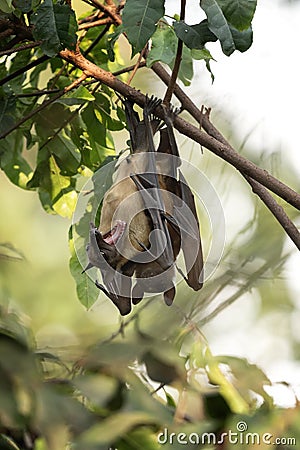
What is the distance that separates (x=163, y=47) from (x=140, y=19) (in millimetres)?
70

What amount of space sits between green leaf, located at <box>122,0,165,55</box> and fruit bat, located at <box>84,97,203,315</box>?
11cm

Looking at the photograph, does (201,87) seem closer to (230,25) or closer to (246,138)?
(246,138)

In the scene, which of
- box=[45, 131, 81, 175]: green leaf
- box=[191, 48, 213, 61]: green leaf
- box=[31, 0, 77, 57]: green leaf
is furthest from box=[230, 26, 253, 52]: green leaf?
box=[45, 131, 81, 175]: green leaf

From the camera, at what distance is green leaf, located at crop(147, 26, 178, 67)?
34.3 inches

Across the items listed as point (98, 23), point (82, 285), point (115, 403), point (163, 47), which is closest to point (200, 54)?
point (163, 47)

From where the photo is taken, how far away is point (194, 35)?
0.83m

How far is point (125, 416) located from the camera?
1.09 feet

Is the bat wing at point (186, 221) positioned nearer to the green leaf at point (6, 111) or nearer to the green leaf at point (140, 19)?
the green leaf at point (140, 19)

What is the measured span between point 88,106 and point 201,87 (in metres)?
0.33

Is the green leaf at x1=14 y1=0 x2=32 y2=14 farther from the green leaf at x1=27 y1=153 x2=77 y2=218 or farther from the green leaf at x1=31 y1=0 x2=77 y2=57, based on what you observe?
the green leaf at x1=27 y1=153 x2=77 y2=218

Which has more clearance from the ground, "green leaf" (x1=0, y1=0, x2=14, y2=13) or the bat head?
"green leaf" (x1=0, y1=0, x2=14, y2=13)

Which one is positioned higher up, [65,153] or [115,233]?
[65,153]

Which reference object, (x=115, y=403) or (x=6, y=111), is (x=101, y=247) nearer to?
(x=6, y=111)

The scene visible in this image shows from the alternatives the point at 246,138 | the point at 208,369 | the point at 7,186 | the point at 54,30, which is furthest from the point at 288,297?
the point at 7,186
